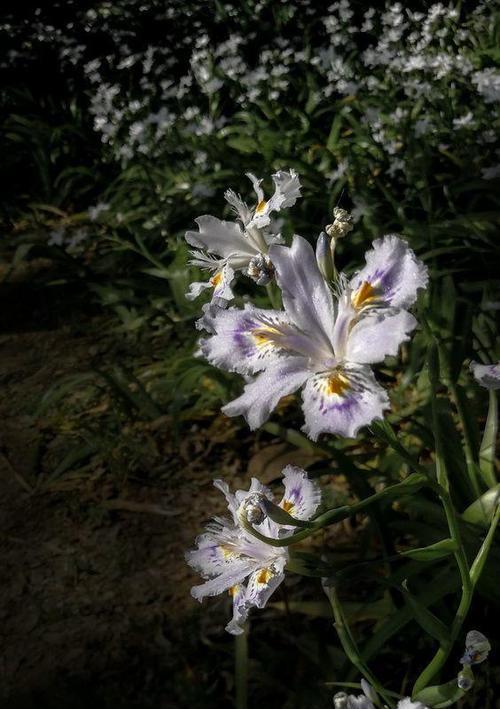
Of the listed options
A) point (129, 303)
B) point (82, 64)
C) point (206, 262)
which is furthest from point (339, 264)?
point (82, 64)

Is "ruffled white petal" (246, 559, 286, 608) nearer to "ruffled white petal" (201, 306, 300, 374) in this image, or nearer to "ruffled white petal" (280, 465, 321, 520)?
"ruffled white petal" (280, 465, 321, 520)

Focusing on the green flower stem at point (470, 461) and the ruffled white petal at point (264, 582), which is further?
A: the green flower stem at point (470, 461)

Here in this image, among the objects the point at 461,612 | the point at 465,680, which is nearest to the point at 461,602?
the point at 461,612

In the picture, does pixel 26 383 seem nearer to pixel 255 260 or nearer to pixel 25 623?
pixel 25 623

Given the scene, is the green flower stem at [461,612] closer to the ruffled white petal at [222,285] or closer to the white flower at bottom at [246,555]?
the white flower at bottom at [246,555]

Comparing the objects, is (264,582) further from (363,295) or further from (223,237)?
(223,237)

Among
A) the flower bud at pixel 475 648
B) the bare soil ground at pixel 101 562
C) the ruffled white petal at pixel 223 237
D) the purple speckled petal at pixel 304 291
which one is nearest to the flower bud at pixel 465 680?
the flower bud at pixel 475 648
